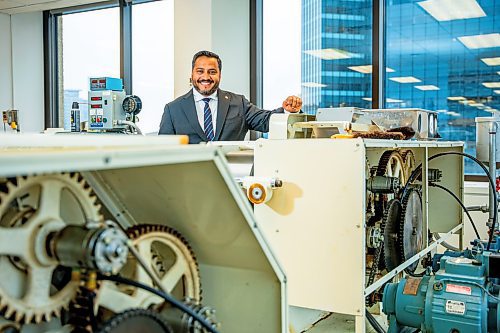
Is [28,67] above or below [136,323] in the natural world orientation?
above

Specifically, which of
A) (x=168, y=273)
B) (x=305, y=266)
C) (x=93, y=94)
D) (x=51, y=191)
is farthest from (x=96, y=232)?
(x=93, y=94)

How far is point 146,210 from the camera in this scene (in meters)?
1.12

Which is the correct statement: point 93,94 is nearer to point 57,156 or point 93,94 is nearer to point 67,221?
point 67,221

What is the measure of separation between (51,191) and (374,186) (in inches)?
57.7

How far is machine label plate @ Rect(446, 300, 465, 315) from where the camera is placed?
1.80m

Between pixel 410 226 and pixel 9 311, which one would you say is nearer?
pixel 9 311

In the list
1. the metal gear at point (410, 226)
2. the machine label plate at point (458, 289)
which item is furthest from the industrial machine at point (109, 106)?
the machine label plate at point (458, 289)

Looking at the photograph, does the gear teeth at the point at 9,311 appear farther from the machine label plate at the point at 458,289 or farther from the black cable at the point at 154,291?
the machine label plate at the point at 458,289

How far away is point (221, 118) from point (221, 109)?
0.06m

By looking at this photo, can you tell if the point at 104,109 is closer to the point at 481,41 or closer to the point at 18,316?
the point at 481,41

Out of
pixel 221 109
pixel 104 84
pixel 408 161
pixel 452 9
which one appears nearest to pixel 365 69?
pixel 452 9

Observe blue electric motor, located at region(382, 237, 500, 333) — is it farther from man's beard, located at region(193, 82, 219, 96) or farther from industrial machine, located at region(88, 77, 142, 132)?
industrial machine, located at region(88, 77, 142, 132)

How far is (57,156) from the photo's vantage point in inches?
24.7

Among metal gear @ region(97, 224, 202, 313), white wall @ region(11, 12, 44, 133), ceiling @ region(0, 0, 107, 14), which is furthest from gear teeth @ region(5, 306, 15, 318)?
white wall @ region(11, 12, 44, 133)
